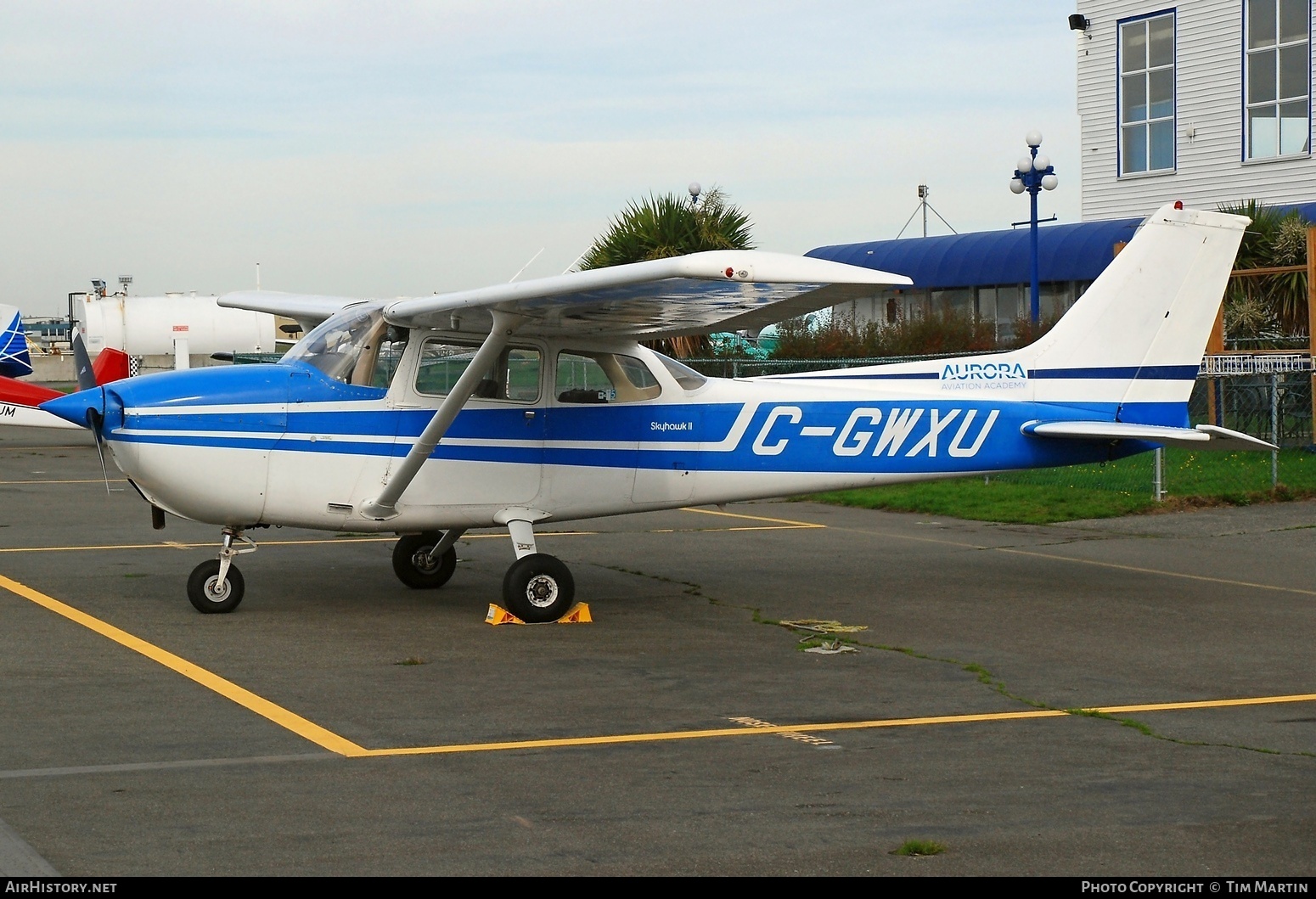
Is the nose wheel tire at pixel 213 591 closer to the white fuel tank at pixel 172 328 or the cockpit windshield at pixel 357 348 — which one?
the cockpit windshield at pixel 357 348

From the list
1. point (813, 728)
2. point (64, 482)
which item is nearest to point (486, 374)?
point (813, 728)

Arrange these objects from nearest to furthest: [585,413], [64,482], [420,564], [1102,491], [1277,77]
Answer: [585,413] < [420,564] < [1102,491] < [64,482] < [1277,77]

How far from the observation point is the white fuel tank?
138ft

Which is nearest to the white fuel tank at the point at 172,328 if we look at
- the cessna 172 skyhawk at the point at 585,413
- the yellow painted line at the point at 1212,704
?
the cessna 172 skyhawk at the point at 585,413

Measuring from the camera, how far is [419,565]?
36.8 ft

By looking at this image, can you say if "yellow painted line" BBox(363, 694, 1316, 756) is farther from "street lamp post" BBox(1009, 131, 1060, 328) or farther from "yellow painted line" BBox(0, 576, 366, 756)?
"street lamp post" BBox(1009, 131, 1060, 328)

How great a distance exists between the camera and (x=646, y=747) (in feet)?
21.1

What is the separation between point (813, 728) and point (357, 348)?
4701mm

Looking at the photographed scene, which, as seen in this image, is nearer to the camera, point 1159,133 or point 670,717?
point 670,717

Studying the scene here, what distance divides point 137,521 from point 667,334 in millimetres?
7780

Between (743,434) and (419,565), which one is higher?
(743,434)

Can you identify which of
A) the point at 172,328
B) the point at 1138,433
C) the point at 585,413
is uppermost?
the point at 172,328

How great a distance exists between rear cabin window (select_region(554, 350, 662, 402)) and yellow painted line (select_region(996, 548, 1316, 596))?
14.7ft

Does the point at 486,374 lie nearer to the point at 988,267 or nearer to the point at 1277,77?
the point at 1277,77
